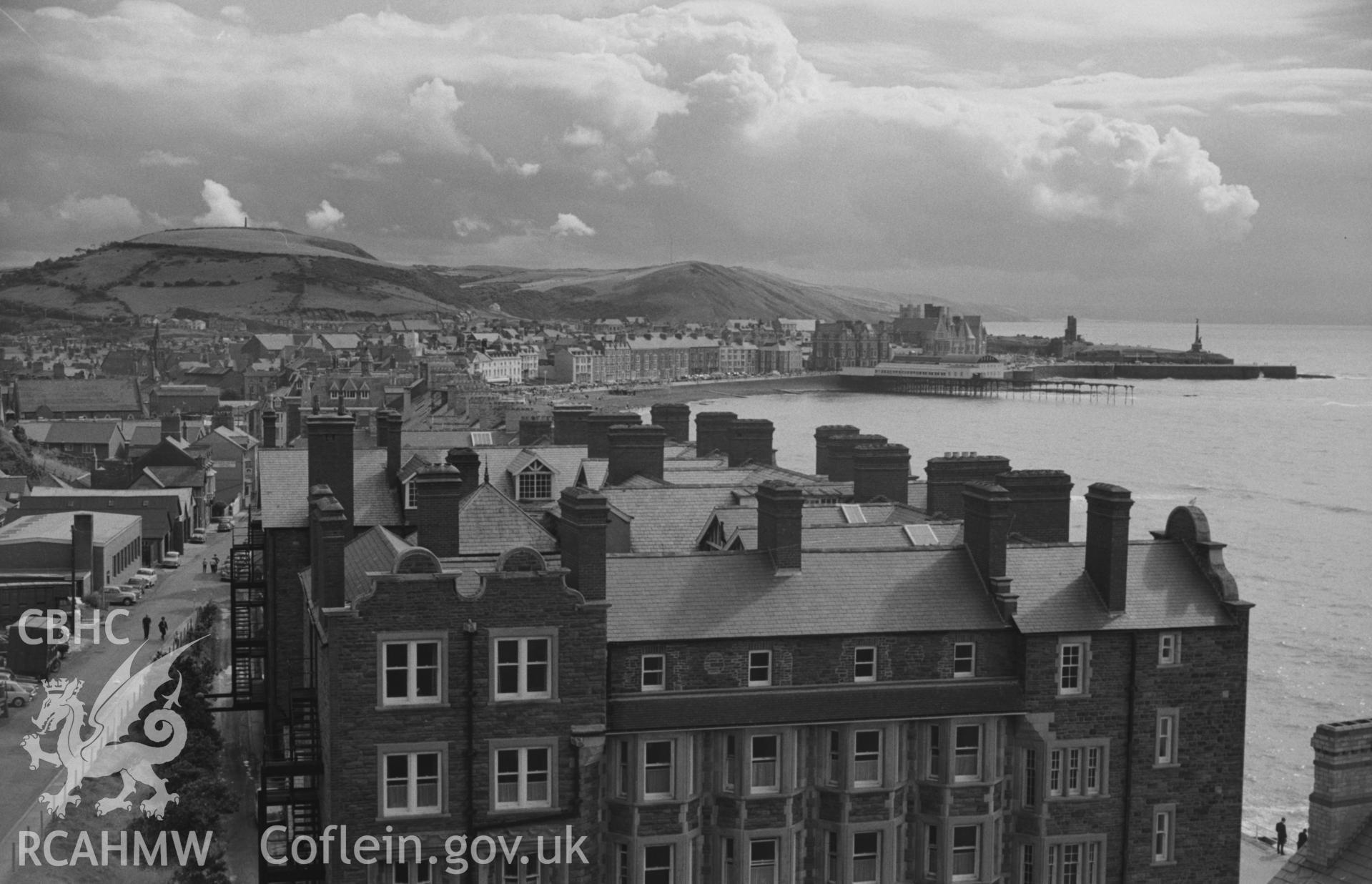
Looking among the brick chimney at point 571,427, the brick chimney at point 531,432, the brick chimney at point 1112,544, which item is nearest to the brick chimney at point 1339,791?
the brick chimney at point 1112,544

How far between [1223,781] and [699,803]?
402 inches

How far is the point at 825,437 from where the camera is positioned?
48094mm

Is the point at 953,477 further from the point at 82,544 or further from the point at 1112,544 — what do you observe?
the point at 82,544

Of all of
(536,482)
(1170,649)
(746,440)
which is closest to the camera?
(1170,649)

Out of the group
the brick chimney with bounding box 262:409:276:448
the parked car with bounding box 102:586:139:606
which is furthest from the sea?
the parked car with bounding box 102:586:139:606

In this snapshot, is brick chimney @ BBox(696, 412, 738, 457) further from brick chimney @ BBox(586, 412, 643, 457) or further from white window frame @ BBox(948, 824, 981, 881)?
white window frame @ BBox(948, 824, 981, 881)

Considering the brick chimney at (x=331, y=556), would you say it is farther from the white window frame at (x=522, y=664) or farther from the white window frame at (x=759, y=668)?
the white window frame at (x=759, y=668)

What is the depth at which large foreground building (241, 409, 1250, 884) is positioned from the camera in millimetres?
25219

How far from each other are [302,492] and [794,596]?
12.8 metres

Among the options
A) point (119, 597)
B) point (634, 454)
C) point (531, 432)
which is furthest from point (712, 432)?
point (119, 597)

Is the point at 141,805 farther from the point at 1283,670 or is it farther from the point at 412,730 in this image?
the point at 1283,670

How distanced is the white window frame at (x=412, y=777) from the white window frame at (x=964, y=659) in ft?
31.0

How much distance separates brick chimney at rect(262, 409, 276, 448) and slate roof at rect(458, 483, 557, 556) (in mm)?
21078

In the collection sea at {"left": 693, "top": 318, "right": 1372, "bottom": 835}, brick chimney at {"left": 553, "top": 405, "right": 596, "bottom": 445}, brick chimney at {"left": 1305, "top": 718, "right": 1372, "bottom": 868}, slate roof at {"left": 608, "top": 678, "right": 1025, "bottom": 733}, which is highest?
brick chimney at {"left": 553, "top": 405, "right": 596, "bottom": 445}
